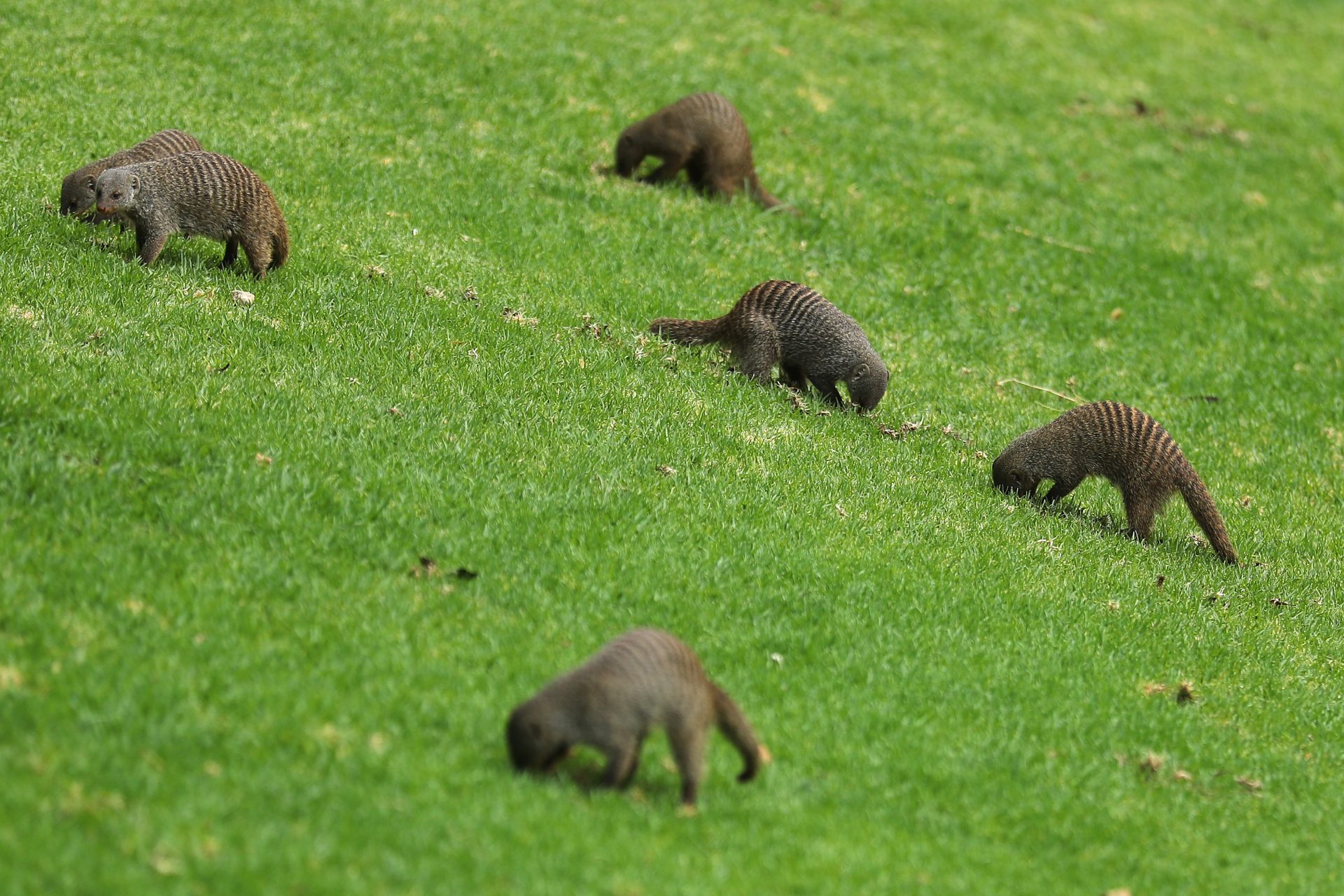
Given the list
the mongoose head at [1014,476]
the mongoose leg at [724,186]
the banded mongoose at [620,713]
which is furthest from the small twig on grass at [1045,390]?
the banded mongoose at [620,713]

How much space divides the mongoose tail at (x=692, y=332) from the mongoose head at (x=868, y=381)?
1166 millimetres

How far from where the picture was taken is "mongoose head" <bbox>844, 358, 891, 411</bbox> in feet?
35.2

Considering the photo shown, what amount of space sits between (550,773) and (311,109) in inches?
417

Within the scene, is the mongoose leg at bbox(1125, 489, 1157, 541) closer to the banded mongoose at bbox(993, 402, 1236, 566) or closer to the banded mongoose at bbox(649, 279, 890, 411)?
the banded mongoose at bbox(993, 402, 1236, 566)

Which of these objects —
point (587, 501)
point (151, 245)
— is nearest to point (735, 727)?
point (587, 501)

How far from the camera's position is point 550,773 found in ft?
18.3

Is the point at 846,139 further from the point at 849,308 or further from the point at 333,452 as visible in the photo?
the point at 333,452

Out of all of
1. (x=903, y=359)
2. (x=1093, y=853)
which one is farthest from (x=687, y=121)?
(x=1093, y=853)

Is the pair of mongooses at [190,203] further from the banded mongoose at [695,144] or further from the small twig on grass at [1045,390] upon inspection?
the small twig on grass at [1045,390]

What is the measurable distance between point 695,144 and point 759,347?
14.6ft

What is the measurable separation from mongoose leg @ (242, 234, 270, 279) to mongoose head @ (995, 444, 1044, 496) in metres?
5.82

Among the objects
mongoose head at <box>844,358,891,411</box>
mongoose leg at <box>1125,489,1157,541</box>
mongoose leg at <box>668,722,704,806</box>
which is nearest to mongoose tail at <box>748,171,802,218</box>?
mongoose head at <box>844,358,891,411</box>

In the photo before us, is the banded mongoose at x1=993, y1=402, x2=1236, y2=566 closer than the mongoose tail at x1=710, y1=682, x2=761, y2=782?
No

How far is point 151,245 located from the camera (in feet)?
32.0
